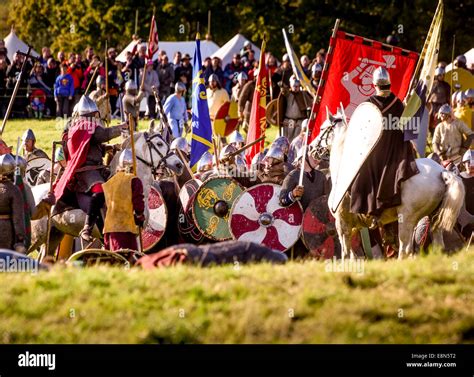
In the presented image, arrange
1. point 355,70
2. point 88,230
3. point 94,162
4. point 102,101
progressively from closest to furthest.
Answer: point 88,230 < point 94,162 < point 355,70 < point 102,101

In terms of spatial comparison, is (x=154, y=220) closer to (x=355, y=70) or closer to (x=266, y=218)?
(x=266, y=218)

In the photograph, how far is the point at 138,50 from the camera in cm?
3347

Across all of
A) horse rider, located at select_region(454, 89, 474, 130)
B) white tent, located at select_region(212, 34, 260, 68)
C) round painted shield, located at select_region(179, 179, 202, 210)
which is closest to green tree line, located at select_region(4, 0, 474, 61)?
white tent, located at select_region(212, 34, 260, 68)

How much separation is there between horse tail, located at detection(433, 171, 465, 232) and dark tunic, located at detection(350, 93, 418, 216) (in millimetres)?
384

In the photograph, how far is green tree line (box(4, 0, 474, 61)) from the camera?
41.8 metres

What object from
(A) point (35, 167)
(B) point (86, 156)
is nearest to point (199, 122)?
(A) point (35, 167)

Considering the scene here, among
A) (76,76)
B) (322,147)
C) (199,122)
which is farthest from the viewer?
(76,76)

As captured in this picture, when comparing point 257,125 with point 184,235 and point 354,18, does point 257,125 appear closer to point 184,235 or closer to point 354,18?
point 184,235

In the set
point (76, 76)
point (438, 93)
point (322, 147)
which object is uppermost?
point (76, 76)

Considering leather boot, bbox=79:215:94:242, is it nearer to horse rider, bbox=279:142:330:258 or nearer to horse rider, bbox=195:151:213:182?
horse rider, bbox=279:142:330:258

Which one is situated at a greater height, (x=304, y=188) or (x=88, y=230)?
(x=304, y=188)

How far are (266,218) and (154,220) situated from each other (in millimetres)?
1427

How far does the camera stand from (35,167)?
2159 cm
